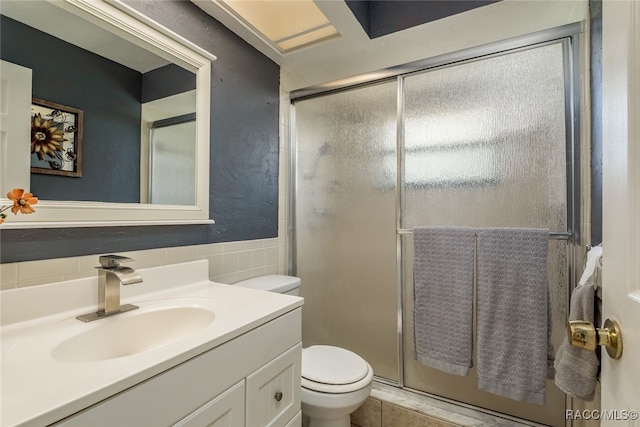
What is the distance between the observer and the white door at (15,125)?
84 centimetres

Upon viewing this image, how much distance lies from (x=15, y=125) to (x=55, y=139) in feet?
0.31

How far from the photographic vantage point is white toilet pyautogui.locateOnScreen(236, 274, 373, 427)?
1271mm

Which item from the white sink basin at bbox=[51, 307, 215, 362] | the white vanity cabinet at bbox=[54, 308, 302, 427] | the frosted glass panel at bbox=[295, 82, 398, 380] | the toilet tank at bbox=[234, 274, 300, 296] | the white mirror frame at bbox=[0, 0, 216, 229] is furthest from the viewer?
the frosted glass panel at bbox=[295, 82, 398, 380]

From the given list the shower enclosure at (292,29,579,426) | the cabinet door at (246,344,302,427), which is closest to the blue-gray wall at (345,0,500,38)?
the shower enclosure at (292,29,579,426)

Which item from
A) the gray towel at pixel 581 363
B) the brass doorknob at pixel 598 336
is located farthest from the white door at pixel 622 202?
the gray towel at pixel 581 363

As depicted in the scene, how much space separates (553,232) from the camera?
134 centimetres

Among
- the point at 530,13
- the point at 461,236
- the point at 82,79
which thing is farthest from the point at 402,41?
the point at 82,79

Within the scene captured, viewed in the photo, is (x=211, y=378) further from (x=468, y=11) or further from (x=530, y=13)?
(x=530, y=13)

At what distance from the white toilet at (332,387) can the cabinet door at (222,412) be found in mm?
536

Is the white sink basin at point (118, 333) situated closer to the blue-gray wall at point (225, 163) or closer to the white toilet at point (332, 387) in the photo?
the blue-gray wall at point (225, 163)

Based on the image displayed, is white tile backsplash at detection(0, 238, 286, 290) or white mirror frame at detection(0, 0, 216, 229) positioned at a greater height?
white mirror frame at detection(0, 0, 216, 229)

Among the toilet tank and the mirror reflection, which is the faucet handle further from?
the toilet tank

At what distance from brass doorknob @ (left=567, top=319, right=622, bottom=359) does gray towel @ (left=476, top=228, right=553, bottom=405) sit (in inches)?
33.5

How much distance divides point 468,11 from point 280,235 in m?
1.59
